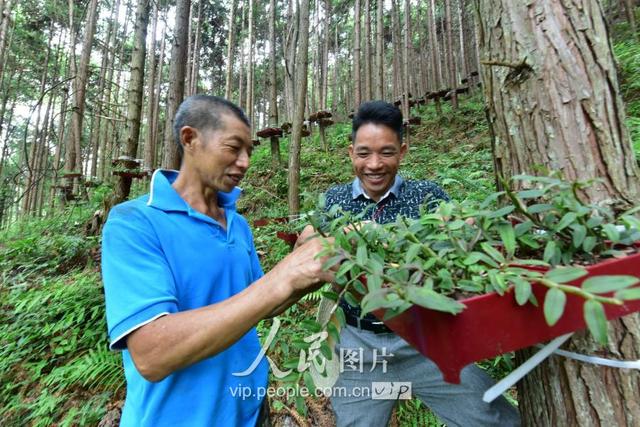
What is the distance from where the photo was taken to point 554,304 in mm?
508

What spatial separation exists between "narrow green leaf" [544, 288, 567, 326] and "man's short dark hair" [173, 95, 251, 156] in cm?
129

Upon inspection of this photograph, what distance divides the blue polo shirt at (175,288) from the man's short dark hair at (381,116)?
0.90m

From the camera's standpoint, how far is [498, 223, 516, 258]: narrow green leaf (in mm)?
661

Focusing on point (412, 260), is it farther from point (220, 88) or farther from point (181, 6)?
point (220, 88)

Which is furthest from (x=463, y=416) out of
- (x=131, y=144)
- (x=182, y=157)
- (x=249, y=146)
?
(x=131, y=144)

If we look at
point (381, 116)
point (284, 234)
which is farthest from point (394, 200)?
point (284, 234)

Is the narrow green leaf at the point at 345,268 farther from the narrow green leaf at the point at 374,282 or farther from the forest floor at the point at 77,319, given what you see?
the forest floor at the point at 77,319

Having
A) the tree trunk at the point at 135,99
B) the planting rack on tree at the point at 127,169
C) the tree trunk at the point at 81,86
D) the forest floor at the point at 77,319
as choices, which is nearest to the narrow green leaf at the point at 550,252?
the forest floor at the point at 77,319

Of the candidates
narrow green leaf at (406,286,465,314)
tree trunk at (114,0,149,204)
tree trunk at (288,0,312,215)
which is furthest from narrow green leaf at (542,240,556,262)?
tree trunk at (288,0,312,215)

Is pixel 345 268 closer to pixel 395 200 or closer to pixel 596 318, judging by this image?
pixel 596 318

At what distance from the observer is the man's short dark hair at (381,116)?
1.86 meters

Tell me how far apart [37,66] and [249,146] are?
20066mm

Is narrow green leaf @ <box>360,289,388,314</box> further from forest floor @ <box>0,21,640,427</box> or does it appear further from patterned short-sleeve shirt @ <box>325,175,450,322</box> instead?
patterned short-sleeve shirt @ <box>325,175,450,322</box>

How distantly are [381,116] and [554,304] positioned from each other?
58.9 inches
